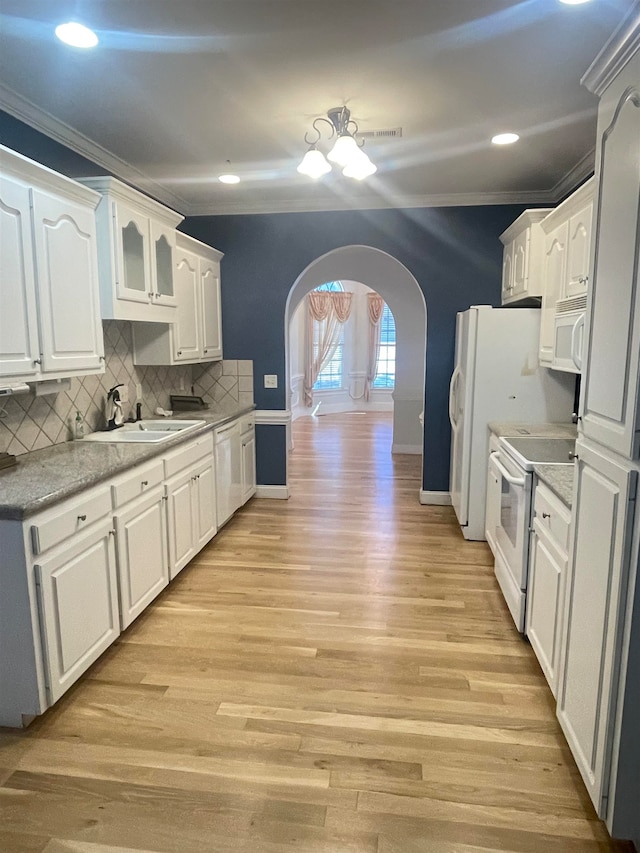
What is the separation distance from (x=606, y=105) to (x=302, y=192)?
9.78 ft

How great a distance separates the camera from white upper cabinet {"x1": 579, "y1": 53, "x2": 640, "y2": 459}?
4.67ft

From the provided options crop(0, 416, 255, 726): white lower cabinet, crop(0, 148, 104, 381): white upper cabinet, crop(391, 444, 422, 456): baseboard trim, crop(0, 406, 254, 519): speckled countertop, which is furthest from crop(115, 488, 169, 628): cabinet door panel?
crop(391, 444, 422, 456): baseboard trim

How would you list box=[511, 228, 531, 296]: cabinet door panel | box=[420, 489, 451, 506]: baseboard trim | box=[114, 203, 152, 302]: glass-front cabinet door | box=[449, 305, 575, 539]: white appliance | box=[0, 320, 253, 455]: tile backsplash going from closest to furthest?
box=[0, 320, 253, 455]: tile backsplash < box=[114, 203, 152, 302]: glass-front cabinet door < box=[511, 228, 531, 296]: cabinet door panel < box=[449, 305, 575, 539]: white appliance < box=[420, 489, 451, 506]: baseboard trim

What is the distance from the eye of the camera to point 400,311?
7.20 m

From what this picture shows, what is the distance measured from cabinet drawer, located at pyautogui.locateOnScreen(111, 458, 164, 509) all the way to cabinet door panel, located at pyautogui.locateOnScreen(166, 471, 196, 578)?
0.54 feet

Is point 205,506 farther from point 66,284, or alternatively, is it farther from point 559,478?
point 559,478

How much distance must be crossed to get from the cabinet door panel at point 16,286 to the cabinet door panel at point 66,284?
2.1 inches

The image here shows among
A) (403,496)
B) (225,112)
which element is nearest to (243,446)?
(403,496)

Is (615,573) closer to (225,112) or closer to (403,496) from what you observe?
(225,112)

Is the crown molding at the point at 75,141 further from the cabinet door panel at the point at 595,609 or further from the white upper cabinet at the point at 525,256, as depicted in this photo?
the cabinet door panel at the point at 595,609

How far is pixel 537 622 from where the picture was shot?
2.44 meters

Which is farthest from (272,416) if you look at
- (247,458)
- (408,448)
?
(408,448)

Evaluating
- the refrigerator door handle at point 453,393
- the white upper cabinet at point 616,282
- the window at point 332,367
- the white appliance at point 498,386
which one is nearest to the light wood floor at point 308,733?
the white appliance at point 498,386

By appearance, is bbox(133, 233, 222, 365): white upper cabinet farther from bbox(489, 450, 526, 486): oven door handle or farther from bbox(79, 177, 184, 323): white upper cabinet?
bbox(489, 450, 526, 486): oven door handle
